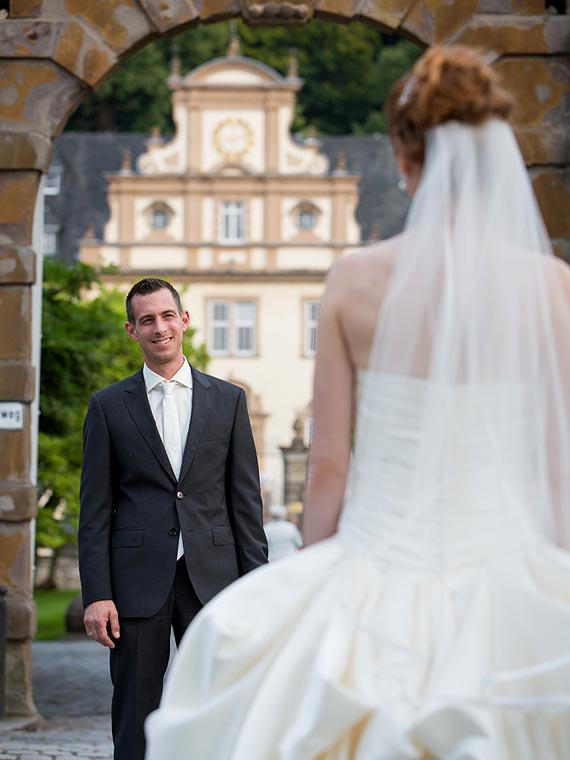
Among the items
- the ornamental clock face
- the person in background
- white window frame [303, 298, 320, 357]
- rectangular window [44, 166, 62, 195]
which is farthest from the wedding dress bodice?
rectangular window [44, 166, 62, 195]

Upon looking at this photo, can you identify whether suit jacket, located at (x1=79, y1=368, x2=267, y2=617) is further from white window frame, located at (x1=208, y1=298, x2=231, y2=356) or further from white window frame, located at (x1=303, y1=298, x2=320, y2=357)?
white window frame, located at (x1=303, y1=298, x2=320, y2=357)

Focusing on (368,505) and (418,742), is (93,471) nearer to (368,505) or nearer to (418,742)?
(368,505)

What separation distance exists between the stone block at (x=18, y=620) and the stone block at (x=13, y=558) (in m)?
0.04

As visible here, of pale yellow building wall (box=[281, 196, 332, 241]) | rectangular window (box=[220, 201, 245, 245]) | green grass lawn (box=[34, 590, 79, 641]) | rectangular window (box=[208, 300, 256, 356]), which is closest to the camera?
green grass lawn (box=[34, 590, 79, 641])

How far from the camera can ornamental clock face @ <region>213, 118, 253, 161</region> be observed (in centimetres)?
4316

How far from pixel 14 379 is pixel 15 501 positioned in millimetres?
689

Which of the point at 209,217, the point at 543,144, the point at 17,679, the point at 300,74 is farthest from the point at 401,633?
the point at 300,74

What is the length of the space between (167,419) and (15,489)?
347 centimetres

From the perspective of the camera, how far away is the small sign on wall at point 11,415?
28.3ft

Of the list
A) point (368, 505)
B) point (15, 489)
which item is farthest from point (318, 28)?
point (368, 505)

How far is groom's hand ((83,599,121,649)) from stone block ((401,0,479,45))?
462 cm

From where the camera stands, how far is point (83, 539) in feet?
16.8

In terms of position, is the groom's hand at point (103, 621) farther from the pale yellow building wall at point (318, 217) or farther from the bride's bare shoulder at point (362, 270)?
the pale yellow building wall at point (318, 217)

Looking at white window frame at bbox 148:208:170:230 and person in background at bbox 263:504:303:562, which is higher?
white window frame at bbox 148:208:170:230
